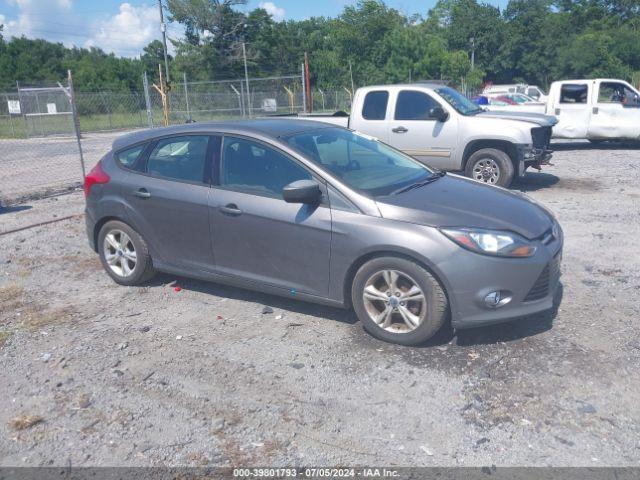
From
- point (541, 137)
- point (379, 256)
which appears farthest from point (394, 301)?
point (541, 137)

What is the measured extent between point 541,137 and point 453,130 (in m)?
1.52

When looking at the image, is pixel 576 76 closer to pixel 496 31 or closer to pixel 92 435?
pixel 496 31

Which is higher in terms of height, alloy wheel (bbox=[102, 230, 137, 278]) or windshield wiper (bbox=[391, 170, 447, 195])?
windshield wiper (bbox=[391, 170, 447, 195])

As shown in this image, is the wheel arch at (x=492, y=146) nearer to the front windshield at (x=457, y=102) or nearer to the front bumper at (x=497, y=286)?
the front windshield at (x=457, y=102)

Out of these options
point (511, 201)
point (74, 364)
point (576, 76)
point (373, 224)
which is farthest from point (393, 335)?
point (576, 76)

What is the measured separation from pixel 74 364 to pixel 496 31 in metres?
81.0

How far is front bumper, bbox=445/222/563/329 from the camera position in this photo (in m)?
4.09

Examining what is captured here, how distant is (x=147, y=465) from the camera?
10.5 feet

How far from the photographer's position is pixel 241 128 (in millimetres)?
5145

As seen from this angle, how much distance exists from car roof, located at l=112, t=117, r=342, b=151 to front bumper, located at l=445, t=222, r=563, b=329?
76.8 inches

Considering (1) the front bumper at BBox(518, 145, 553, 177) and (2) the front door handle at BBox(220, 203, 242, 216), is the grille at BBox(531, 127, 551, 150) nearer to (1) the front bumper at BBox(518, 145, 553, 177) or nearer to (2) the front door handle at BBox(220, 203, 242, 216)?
(1) the front bumper at BBox(518, 145, 553, 177)

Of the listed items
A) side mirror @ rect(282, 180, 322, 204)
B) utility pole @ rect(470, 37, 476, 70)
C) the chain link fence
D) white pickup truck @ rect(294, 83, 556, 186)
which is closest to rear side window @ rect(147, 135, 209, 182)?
side mirror @ rect(282, 180, 322, 204)

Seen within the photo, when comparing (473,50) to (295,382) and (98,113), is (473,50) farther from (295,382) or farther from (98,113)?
(295,382)

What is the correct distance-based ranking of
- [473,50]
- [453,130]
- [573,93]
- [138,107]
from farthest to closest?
1. [473,50]
2. [138,107]
3. [573,93]
4. [453,130]
